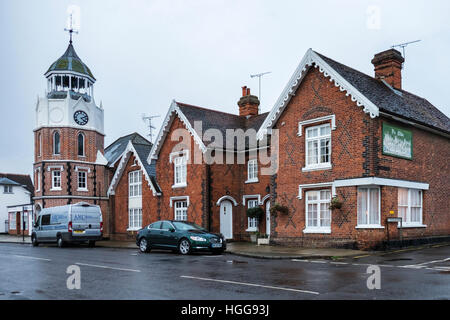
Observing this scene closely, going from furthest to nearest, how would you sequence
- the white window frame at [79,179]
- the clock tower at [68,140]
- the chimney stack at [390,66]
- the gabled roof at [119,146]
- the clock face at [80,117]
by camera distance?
the gabled roof at [119,146], the white window frame at [79,179], the clock face at [80,117], the clock tower at [68,140], the chimney stack at [390,66]

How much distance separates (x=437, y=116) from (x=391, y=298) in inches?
759

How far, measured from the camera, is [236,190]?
27.6 m

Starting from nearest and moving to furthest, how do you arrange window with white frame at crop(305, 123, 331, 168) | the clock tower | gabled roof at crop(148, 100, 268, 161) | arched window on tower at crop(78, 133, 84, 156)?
window with white frame at crop(305, 123, 331, 168), gabled roof at crop(148, 100, 268, 161), the clock tower, arched window on tower at crop(78, 133, 84, 156)

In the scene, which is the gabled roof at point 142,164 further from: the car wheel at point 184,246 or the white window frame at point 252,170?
the car wheel at point 184,246

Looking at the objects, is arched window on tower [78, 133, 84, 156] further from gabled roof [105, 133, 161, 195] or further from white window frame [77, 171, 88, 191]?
gabled roof [105, 133, 161, 195]

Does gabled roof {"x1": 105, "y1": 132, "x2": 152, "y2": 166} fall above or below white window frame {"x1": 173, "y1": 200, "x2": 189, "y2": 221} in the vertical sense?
above

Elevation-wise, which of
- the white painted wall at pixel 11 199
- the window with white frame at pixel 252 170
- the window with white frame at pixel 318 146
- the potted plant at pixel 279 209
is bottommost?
the white painted wall at pixel 11 199

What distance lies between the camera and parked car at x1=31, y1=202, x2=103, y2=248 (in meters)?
26.2

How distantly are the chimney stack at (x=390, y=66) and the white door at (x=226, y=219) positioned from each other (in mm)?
10956

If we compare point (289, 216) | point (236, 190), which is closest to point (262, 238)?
point (289, 216)

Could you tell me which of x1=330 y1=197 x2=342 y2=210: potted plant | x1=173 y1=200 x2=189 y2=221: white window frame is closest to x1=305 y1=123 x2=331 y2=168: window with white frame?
x1=330 y1=197 x2=342 y2=210: potted plant

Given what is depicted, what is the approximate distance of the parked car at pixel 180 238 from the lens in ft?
62.5

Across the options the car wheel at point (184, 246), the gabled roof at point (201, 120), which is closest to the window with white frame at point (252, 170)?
the gabled roof at point (201, 120)

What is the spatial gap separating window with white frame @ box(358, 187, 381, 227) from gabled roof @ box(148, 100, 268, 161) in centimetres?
956
